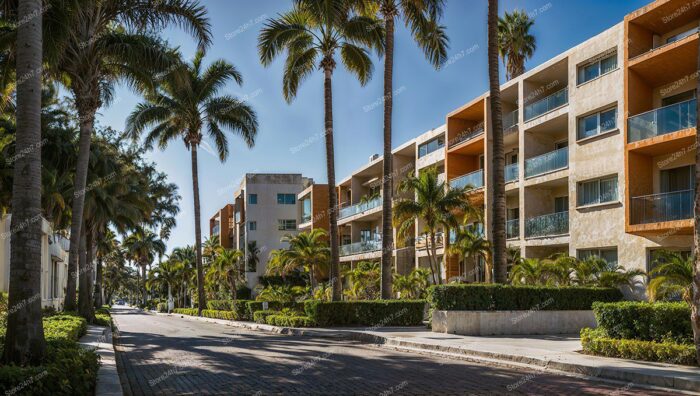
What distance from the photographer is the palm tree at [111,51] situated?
22625mm

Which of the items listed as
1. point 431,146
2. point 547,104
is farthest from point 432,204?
point 431,146

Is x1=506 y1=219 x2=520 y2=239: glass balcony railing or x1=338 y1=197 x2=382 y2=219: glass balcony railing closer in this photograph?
x1=506 y1=219 x2=520 y2=239: glass balcony railing

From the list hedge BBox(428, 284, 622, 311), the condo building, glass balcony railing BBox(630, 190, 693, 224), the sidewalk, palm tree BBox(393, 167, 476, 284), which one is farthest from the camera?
palm tree BBox(393, 167, 476, 284)

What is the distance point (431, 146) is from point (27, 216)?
3558 cm

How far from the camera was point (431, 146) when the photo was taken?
143ft

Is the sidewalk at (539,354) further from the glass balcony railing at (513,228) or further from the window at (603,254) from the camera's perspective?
the glass balcony railing at (513,228)

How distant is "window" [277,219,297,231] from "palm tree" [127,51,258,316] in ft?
95.3

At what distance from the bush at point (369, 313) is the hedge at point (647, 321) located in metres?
11.2

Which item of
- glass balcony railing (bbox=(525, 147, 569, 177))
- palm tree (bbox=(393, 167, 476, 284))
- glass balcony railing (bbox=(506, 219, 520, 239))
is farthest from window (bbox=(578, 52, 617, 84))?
glass balcony railing (bbox=(506, 219, 520, 239))

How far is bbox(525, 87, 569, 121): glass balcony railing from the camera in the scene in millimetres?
30164

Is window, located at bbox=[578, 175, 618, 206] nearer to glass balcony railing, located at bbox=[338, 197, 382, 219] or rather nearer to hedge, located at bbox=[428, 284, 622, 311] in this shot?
hedge, located at bbox=[428, 284, 622, 311]

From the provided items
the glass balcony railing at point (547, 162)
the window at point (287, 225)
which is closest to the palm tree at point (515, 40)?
the glass balcony railing at point (547, 162)

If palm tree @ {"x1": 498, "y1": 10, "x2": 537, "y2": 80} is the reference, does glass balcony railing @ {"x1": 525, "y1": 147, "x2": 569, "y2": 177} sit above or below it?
below

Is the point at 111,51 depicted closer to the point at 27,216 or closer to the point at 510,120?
the point at 27,216
